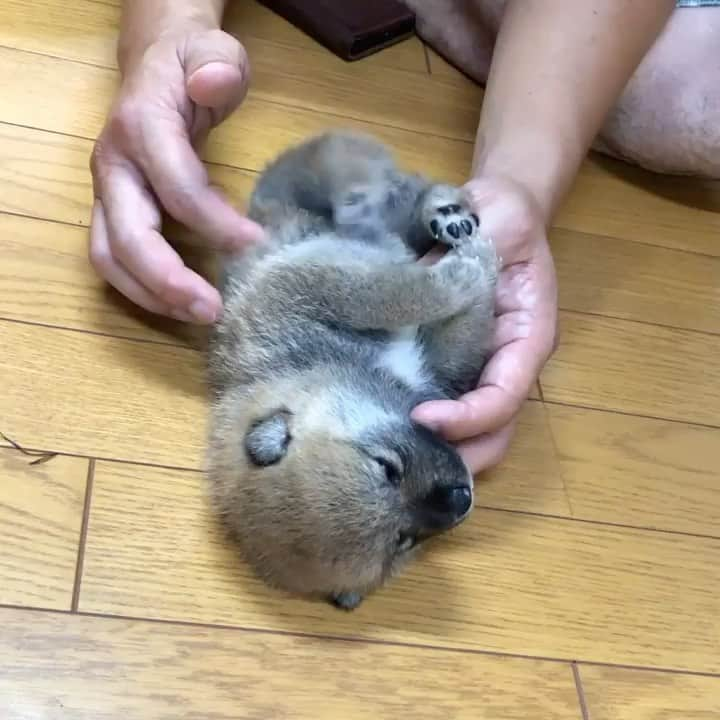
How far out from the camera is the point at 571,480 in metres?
1.58

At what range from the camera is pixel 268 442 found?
1.29m

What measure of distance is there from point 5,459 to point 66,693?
1.14 ft

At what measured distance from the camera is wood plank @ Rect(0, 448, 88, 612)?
48.5 inches

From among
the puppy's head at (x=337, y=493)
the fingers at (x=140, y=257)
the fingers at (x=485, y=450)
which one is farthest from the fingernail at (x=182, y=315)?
the fingers at (x=485, y=450)

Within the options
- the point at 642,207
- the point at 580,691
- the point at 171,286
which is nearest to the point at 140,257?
the point at 171,286

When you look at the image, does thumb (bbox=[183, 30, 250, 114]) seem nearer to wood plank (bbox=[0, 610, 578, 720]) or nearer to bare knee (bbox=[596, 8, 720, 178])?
wood plank (bbox=[0, 610, 578, 720])

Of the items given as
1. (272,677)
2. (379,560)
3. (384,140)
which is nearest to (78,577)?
(272,677)

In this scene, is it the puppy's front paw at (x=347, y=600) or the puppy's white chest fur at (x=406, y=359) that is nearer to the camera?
the puppy's front paw at (x=347, y=600)

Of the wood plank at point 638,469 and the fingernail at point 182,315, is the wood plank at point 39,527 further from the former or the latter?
the wood plank at point 638,469

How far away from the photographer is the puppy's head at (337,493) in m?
1.26

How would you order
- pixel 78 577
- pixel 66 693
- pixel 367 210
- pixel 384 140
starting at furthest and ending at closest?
pixel 384 140 → pixel 367 210 → pixel 78 577 → pixel 66 693

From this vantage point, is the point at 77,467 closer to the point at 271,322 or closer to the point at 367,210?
the point at 271,322

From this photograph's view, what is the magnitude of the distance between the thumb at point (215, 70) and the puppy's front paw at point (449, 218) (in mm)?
337

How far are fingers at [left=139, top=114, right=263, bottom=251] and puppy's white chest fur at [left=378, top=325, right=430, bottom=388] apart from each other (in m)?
0.26
